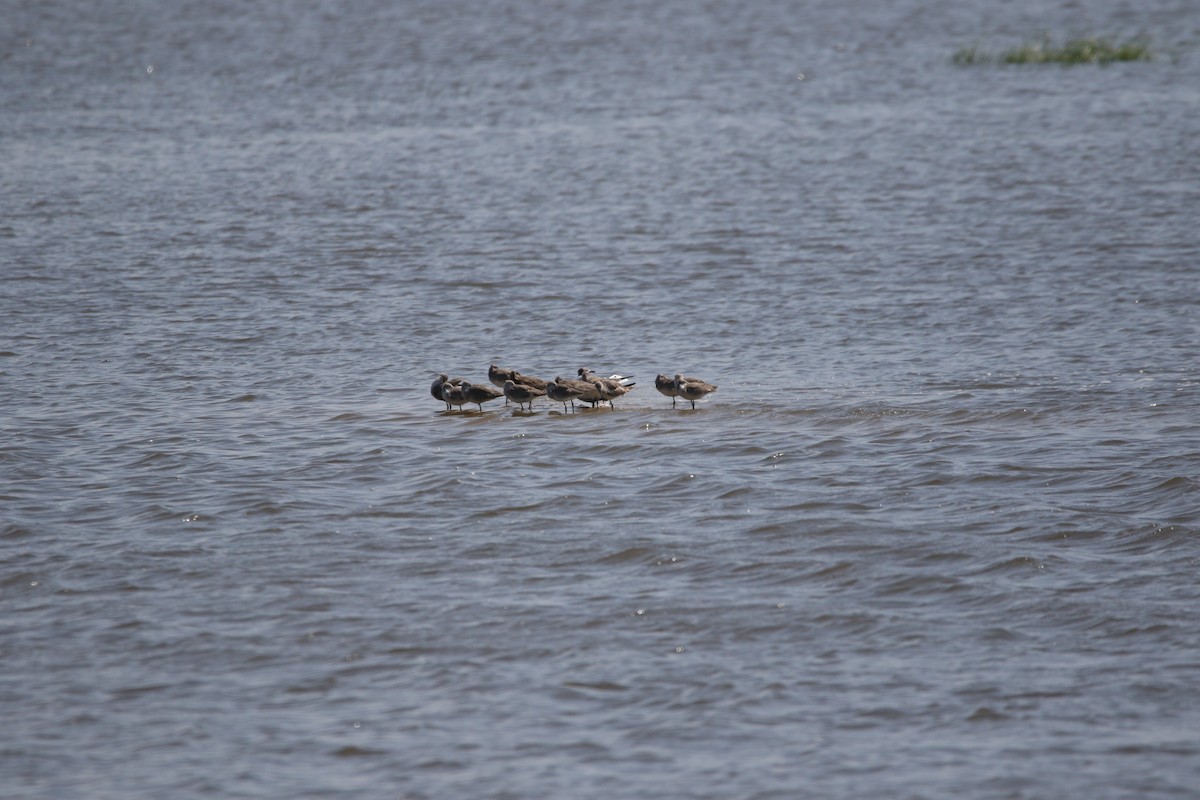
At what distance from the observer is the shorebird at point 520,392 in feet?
46.6

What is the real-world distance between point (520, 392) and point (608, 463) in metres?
1.70

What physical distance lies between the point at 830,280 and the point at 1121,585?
404 inches

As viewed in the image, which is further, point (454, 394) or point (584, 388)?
point (454, 394)

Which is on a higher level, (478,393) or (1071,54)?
(1071,54)

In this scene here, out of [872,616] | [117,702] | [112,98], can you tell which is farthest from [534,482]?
[112,98]

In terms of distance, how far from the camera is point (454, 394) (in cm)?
1434

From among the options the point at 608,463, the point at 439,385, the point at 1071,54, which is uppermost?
the point at 1071,54

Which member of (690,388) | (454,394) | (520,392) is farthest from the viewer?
(454,394)

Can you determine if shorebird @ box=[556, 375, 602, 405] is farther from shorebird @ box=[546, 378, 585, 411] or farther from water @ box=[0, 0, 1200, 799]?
water @ box=[0, 0, 1200, 799]

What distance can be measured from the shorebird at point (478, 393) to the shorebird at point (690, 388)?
1787 millimetres

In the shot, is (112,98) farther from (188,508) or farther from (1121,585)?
(1121,585)

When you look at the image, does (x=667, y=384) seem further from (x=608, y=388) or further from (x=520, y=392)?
(x=520, y=392)

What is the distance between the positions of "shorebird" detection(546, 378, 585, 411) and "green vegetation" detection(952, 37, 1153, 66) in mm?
25848

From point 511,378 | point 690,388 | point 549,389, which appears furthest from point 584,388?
point 690,388
